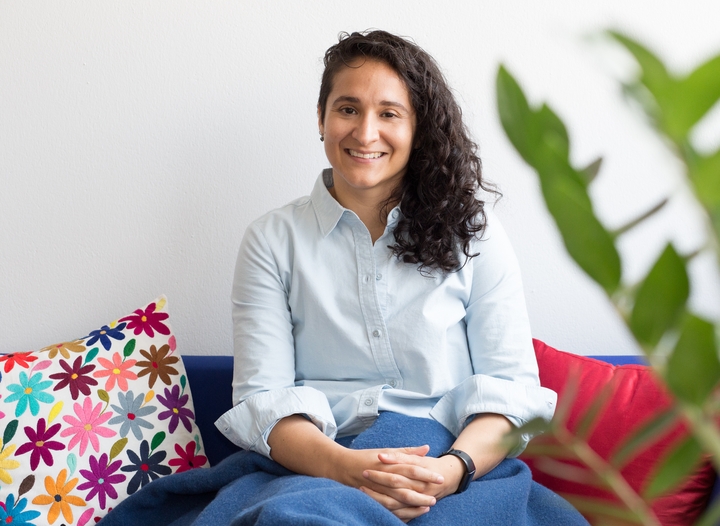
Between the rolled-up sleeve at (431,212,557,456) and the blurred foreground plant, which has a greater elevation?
the blurred foreground plant

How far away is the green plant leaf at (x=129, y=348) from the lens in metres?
1.61

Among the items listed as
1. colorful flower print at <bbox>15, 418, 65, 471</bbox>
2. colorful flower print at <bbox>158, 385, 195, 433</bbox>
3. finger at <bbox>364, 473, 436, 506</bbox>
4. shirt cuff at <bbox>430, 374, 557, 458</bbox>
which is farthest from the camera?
colorful flower print at <bbox>158, 385, 195, 433</bbox>

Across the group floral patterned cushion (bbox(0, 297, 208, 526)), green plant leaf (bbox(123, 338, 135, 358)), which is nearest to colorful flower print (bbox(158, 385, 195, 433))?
floral patterned cushion (bbox(0, 297, 208, 526))

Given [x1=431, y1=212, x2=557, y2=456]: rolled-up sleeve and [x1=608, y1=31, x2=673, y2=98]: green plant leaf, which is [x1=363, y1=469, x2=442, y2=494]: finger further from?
[x1=608, y1=31, x2=673, y2=98]: green plant leaf

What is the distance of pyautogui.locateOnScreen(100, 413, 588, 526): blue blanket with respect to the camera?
3.54 ft

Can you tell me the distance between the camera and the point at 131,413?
1.57 meters

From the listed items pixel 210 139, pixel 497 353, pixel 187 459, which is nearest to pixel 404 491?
pixel 497 353

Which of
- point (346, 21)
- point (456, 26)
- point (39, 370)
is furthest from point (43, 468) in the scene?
point (456, 26)

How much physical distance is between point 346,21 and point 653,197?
845 mm

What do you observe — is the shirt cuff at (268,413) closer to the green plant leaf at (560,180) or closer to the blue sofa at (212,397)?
the blue sofa at (212,397)

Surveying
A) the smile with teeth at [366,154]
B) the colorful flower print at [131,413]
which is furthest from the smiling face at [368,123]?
the colorful flower print at [131,413]

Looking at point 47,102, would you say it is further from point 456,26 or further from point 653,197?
point 653,197

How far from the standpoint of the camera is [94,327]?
183 centimetres

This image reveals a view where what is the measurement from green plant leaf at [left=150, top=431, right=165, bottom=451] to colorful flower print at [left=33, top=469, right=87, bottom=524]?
16 cm
